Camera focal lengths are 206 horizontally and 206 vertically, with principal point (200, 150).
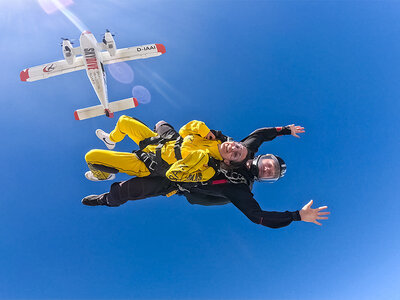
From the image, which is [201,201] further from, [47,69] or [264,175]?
[47,69]

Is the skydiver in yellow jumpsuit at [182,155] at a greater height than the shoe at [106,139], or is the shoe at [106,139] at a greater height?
the shoe at [106,139]

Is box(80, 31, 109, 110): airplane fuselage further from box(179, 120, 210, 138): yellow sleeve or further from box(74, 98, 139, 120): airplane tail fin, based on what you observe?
box(179, 120, 210, 138): yellow sleeve

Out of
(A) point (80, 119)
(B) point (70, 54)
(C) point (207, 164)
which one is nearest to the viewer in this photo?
(C) point (207, 164)

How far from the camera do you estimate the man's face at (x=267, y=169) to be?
3.43m

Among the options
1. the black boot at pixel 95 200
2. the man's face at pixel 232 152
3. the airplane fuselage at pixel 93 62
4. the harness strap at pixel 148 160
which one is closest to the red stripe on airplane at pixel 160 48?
the airplane fuselage at pixel 93 62

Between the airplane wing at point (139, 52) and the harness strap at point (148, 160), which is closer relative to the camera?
the harness strap at point (148, 160)

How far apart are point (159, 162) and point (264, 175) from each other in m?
1.83

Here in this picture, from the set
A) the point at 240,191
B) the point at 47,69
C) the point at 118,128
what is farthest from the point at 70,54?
the point at 240,191

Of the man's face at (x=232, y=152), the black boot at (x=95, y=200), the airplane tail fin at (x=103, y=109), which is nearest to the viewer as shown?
the man's face at (x=232, y=152)

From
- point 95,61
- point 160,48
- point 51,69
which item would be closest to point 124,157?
point 95,61

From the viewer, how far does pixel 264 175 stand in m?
3.44

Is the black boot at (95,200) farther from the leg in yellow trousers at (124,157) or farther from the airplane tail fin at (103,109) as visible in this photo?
the airplane tail fin at (103,109)

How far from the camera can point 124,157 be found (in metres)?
3.85

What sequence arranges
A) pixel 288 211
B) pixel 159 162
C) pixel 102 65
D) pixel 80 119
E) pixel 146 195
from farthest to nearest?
pixel 102 65
pixel 80 119
pixel 146 195
pixel 159 162
pixel 288 211
